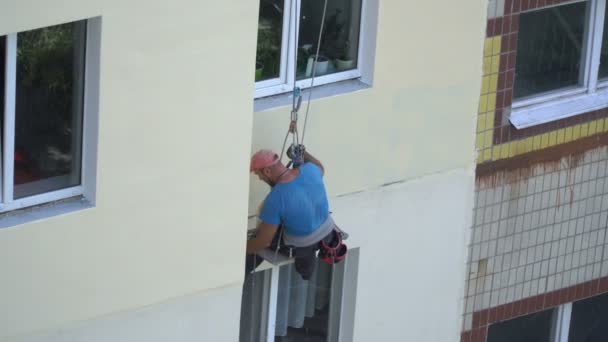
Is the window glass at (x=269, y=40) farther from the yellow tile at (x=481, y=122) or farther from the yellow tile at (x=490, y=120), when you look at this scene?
the yellow tile at (x=490, y=120)

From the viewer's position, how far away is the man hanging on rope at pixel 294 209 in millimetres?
10898

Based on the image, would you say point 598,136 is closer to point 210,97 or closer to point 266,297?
point 266,297

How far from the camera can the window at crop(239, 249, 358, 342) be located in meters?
12.4

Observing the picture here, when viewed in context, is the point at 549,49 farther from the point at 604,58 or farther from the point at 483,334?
the point at 483,334

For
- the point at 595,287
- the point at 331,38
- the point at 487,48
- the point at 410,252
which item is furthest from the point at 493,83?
the point at 595,287

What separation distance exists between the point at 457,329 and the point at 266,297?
71.2 inches

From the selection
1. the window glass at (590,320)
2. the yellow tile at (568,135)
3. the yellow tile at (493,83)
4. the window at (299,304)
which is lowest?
the window glass at (590,320)

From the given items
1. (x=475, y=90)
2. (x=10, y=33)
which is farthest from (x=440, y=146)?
(x=10, y=33)

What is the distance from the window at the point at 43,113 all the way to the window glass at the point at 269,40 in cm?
185

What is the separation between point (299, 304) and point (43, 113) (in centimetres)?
345

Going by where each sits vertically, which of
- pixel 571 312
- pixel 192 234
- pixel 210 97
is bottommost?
pixel 571 312

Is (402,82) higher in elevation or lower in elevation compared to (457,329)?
higher

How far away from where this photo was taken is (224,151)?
33.9 feet

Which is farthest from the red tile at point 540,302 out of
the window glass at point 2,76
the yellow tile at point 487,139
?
the window glass at point 2,76
